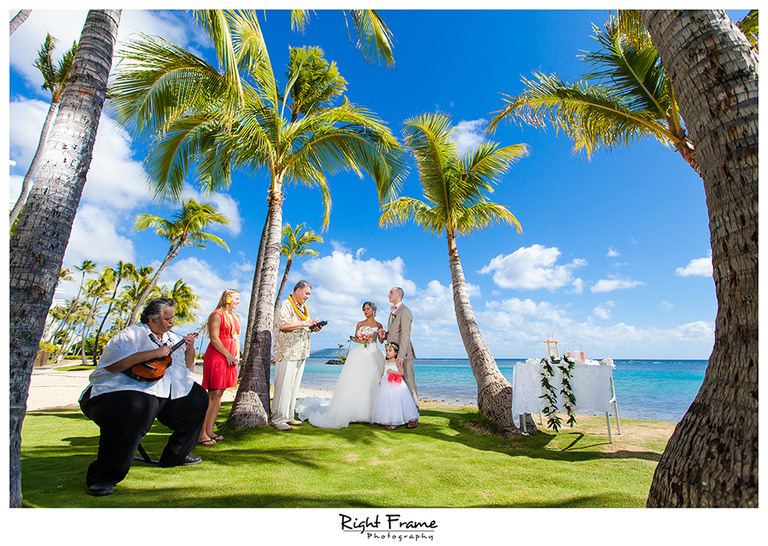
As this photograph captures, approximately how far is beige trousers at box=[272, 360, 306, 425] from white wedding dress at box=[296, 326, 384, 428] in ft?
1.73

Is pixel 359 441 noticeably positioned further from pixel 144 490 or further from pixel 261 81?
pixel 261 81

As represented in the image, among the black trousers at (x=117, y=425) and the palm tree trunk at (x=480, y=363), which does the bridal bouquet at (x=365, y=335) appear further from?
the black trousers at (x=117, y=425)

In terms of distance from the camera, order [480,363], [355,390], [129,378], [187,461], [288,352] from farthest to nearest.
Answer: [480,363], [355,390], [288,352], [187,461], [129,378]

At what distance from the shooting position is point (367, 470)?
3.66 m

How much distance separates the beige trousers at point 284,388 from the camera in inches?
215

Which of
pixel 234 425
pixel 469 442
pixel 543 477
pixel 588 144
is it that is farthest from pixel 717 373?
pixel 588 144

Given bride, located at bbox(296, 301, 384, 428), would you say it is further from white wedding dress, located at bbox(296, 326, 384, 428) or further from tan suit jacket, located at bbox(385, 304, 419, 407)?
tan suit jacket, located at bbox(385, 304, 419, 407)

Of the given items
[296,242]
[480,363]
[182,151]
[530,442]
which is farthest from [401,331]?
[296,242]

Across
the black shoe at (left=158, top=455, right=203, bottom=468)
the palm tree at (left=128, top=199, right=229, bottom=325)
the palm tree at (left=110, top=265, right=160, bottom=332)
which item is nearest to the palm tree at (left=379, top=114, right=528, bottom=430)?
the black shoe at (left=158, top=455, right=203, bottom=468)

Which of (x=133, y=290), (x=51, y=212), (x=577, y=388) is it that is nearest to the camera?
(x=51, y=212)

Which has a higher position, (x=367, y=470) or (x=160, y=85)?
(x=160, y=85)

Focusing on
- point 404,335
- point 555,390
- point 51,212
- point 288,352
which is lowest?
point 555,390

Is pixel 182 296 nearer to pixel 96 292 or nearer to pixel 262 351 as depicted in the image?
pixel 96 292

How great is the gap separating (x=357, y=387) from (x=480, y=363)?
2.38 metres
